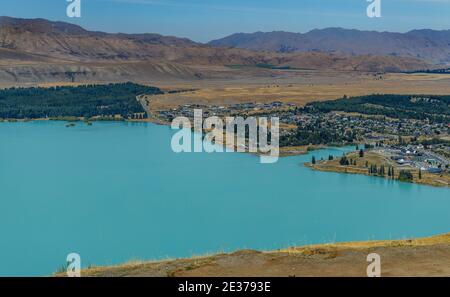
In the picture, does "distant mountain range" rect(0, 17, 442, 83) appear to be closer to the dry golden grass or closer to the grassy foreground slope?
the dry golden grass

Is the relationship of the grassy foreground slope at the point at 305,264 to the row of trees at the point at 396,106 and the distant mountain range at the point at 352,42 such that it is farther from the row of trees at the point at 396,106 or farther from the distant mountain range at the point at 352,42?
the distant mountain range at the point at 352,42

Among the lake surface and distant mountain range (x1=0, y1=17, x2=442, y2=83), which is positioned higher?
distant mountain range (x1=0, y1=17, x2=442, y2=83)

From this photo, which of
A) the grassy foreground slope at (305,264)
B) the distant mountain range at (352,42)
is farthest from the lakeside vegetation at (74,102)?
the distant mountain range at (352,42)

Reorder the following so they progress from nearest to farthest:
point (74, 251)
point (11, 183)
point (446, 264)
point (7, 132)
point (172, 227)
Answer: point (446, 264) < point (74, 251) < point (172, 227) < point (11, 183) < point (7, 132)

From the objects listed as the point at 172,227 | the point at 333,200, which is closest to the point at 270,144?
the point at 333,200

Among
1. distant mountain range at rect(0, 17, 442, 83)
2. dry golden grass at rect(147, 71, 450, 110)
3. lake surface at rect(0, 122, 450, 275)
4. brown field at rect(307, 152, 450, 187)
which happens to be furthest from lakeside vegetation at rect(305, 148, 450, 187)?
distant mountain range at rect(0, 17, 442, 83)

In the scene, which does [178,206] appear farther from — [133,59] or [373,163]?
[133,59]

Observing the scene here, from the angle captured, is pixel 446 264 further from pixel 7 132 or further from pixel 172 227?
pixel 7 132
